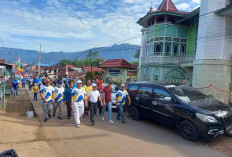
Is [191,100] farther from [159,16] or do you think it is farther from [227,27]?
[159,16]

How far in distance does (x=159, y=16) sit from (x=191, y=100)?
13249 mm

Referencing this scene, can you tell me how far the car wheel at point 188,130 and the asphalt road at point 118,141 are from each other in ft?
0.54

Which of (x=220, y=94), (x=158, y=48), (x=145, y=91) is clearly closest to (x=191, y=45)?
(x=158, y=48)

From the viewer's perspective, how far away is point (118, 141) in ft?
16.2

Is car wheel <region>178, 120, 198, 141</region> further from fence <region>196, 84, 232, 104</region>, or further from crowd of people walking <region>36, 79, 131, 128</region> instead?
fence <region>196, 84, 232, 104</region>

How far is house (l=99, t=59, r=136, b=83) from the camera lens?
15282mm

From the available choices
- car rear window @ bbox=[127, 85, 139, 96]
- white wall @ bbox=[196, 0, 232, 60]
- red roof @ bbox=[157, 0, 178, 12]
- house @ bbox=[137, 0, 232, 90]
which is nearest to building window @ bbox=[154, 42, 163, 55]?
house @ bbox=[137, 0, 232, 90]

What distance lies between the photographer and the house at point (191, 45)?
1157 centimetres

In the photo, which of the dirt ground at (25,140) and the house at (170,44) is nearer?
the dirt ground at (25,140)

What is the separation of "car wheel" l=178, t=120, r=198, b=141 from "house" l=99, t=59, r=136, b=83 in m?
9.86

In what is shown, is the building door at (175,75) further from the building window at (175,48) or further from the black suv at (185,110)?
the black suv at (185,110)

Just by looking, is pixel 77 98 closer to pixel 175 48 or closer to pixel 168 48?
pixel 168 48

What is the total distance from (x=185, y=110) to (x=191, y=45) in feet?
40.8

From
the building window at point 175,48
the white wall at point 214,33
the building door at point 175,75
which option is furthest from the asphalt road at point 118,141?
the building window at point 175,48
